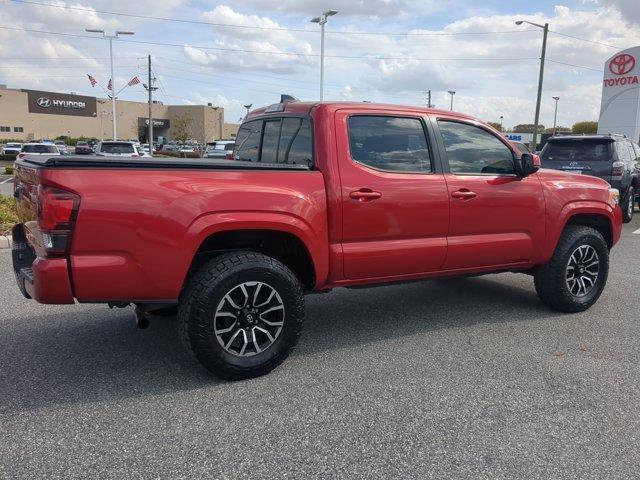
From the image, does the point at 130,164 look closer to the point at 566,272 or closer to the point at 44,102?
the point at 566,272

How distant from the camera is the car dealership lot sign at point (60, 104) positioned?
251 feet

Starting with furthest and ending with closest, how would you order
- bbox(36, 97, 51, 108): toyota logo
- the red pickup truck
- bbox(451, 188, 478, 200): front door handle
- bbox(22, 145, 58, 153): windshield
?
bbox(36, 97, 51, 108): toyota logo → bbox(22, 145, 58, 153): windshield → bbox(451, 188, 478, 200): front door handle → the red pickup truck

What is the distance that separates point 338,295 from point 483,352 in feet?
6.70

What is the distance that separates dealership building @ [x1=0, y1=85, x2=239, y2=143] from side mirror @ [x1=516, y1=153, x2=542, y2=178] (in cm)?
5838

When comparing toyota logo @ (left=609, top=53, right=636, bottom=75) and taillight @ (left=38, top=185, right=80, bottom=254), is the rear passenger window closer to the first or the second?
taillight @ (left=38, top=185, right=80, bottom=254)

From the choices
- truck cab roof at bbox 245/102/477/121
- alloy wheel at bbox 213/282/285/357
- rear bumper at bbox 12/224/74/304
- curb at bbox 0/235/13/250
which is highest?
truck cab roof at bbox 245/102/477/121

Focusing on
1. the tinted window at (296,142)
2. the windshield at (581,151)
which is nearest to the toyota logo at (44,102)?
the windshield at (581,151)

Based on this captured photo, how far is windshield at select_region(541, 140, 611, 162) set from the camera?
38.3 feet

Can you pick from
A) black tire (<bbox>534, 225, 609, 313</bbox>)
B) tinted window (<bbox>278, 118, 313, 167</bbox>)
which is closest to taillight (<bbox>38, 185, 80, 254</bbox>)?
tinted window (<bbox>278, 118, 313, 167</bbox>)

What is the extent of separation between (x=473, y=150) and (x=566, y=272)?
1.55 m

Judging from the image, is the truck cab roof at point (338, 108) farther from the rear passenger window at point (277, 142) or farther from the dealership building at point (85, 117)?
the dealership building at point (85, 117)

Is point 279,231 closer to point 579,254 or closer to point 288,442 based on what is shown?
Answer: point 288,442

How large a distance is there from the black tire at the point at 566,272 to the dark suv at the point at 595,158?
675 centimetres

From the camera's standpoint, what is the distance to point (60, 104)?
3130 inches
